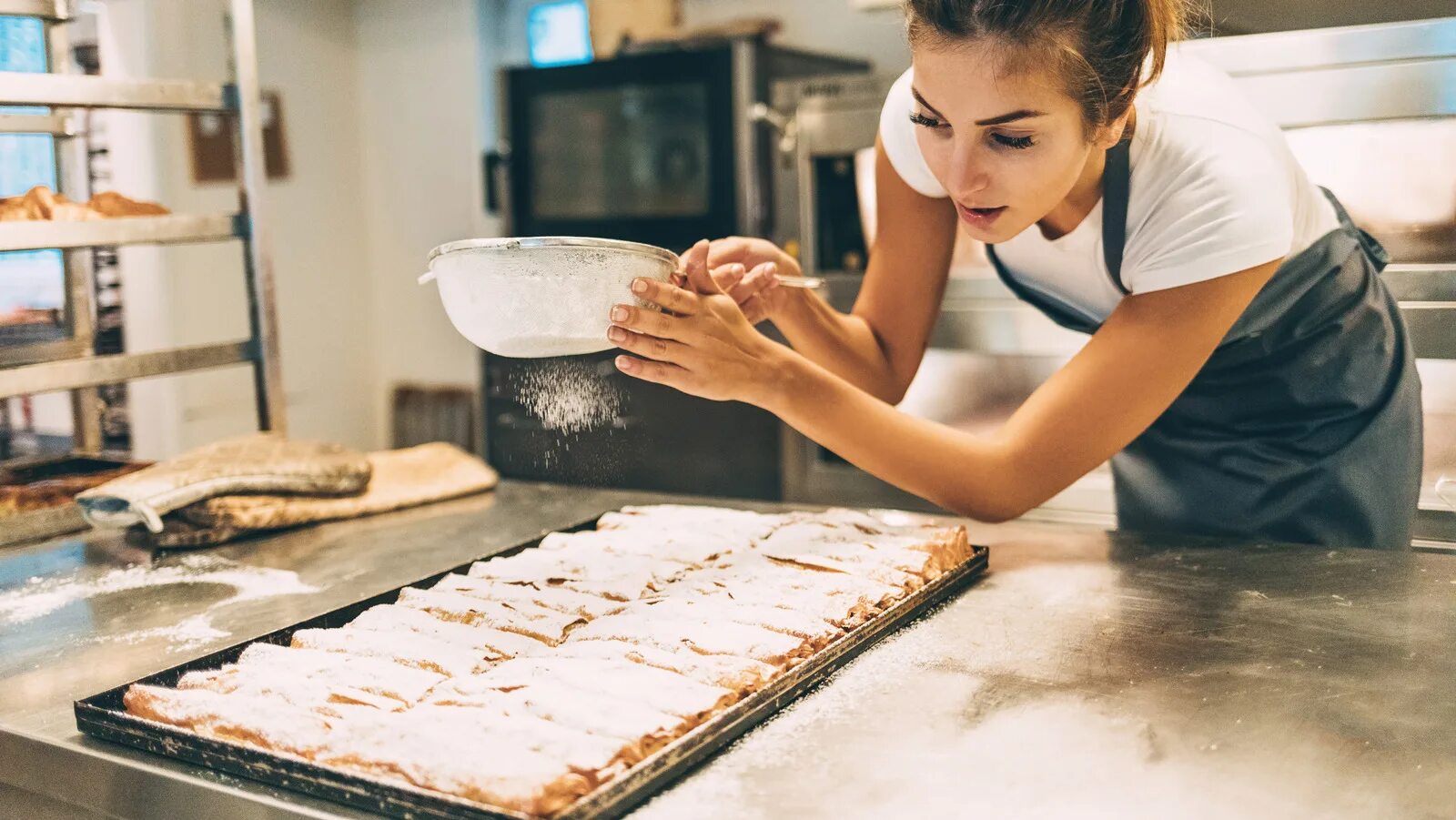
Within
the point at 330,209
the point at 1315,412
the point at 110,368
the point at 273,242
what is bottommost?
the point at 1315,412

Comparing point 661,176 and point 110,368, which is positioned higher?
point 661,176

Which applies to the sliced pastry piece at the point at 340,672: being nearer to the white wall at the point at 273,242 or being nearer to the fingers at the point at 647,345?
the fingers at the point at 647,345

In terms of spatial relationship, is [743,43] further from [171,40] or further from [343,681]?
[343,681]

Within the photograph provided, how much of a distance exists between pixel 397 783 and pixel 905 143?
3.57 feet

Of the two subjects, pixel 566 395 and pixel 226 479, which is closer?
pixel 566 395

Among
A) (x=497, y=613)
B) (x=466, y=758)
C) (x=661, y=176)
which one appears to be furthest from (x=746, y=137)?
(x=466, y=758)

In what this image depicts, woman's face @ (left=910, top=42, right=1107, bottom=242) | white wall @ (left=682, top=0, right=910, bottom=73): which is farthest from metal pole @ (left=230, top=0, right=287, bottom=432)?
white wall @ (left=682, top=0, right=910, bottom=73)

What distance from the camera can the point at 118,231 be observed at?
1760 millimetres

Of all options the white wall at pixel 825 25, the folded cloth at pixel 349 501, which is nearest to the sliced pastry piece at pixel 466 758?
the folded cloth at pixel 349 501

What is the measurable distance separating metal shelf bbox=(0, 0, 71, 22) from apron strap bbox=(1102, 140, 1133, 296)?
62.2 inches

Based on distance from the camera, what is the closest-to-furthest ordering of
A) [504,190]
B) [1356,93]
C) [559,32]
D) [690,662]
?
[690,662], [1356,93], [504,190], [559,32]

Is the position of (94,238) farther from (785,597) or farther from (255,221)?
(785,597)

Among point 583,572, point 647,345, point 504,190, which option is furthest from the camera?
point 504,190

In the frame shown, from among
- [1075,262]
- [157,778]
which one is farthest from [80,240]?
[1075,262]
